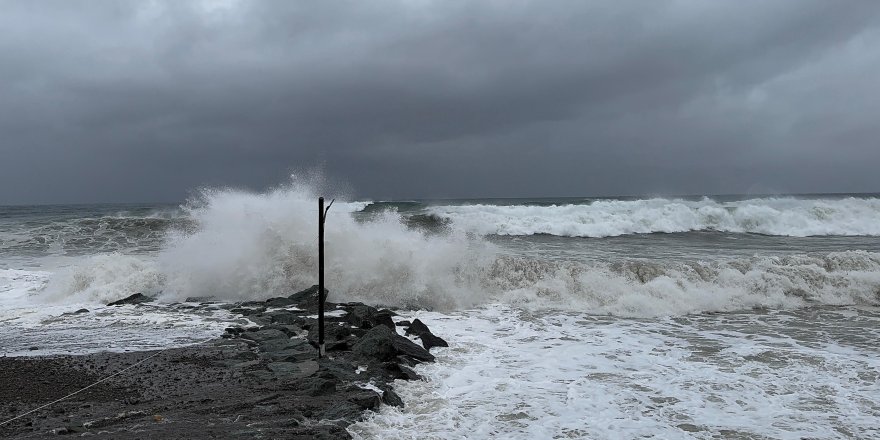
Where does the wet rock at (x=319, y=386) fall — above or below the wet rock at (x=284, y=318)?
above

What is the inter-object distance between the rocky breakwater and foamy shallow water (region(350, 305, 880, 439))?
0.43 metres

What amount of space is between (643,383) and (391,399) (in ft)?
10.4

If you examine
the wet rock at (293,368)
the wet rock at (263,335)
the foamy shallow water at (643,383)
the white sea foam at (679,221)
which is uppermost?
the white sea foam at (679,221)

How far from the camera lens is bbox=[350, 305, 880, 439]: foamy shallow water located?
205 inches

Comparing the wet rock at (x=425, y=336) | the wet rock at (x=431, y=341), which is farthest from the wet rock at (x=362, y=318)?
the wet rock at (x=431, y=341)

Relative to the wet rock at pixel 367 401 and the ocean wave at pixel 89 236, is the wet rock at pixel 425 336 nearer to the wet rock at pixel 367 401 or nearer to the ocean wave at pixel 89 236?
the wet rock at pixel 367 401

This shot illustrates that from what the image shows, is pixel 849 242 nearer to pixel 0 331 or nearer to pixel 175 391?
pixel 175 391

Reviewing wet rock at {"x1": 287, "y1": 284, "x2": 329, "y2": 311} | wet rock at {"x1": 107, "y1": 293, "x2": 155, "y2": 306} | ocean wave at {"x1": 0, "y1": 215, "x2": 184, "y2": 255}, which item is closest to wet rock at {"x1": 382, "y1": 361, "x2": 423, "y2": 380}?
wet rock at {"x1": 287, "y1": 284, "x2": 329, "y2": 311}

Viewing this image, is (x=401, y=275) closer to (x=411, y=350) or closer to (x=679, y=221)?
(x=411, y=350)

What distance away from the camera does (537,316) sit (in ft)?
35.2

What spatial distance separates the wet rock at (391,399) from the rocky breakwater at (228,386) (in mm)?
11

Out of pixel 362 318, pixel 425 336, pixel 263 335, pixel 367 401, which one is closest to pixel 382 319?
pixel 362 318

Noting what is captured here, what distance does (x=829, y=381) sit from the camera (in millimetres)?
6570

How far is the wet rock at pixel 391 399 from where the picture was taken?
5.60 m
